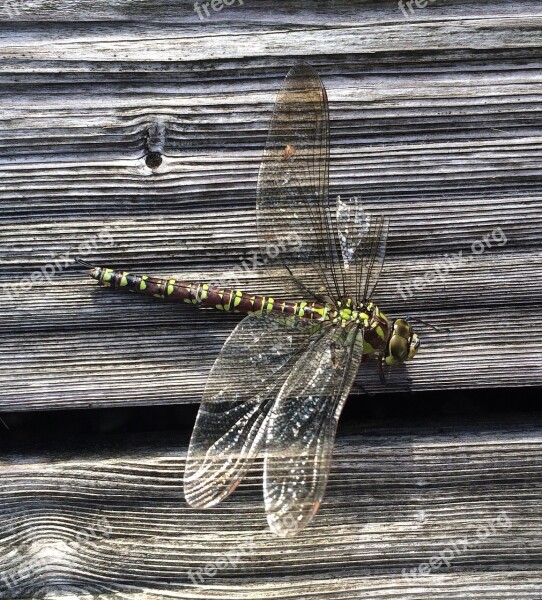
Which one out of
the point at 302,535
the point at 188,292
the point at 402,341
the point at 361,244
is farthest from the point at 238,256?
the point at 302,535

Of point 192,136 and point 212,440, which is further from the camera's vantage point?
point 192,136

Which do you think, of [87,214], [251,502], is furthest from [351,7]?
[251,502]

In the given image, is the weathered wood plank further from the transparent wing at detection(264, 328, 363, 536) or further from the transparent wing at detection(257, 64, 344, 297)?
the transparent wing at detection(257, 64, 344, 297)

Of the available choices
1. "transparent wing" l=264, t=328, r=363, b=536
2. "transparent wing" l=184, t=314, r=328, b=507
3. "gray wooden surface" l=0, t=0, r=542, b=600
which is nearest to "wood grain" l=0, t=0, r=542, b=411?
"gray wooden surface" l=0, t=0, r=542, b=600

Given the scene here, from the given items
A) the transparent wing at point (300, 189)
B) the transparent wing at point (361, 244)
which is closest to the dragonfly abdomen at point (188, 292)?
the transparent wing at point (300, 189)

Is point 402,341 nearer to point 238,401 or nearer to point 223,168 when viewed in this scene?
point 238,401

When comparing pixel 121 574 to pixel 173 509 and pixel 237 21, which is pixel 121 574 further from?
pixel 237 21

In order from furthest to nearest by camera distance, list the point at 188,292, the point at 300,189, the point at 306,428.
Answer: the point at 300,189
the point at 188,292
the point at 306,428
